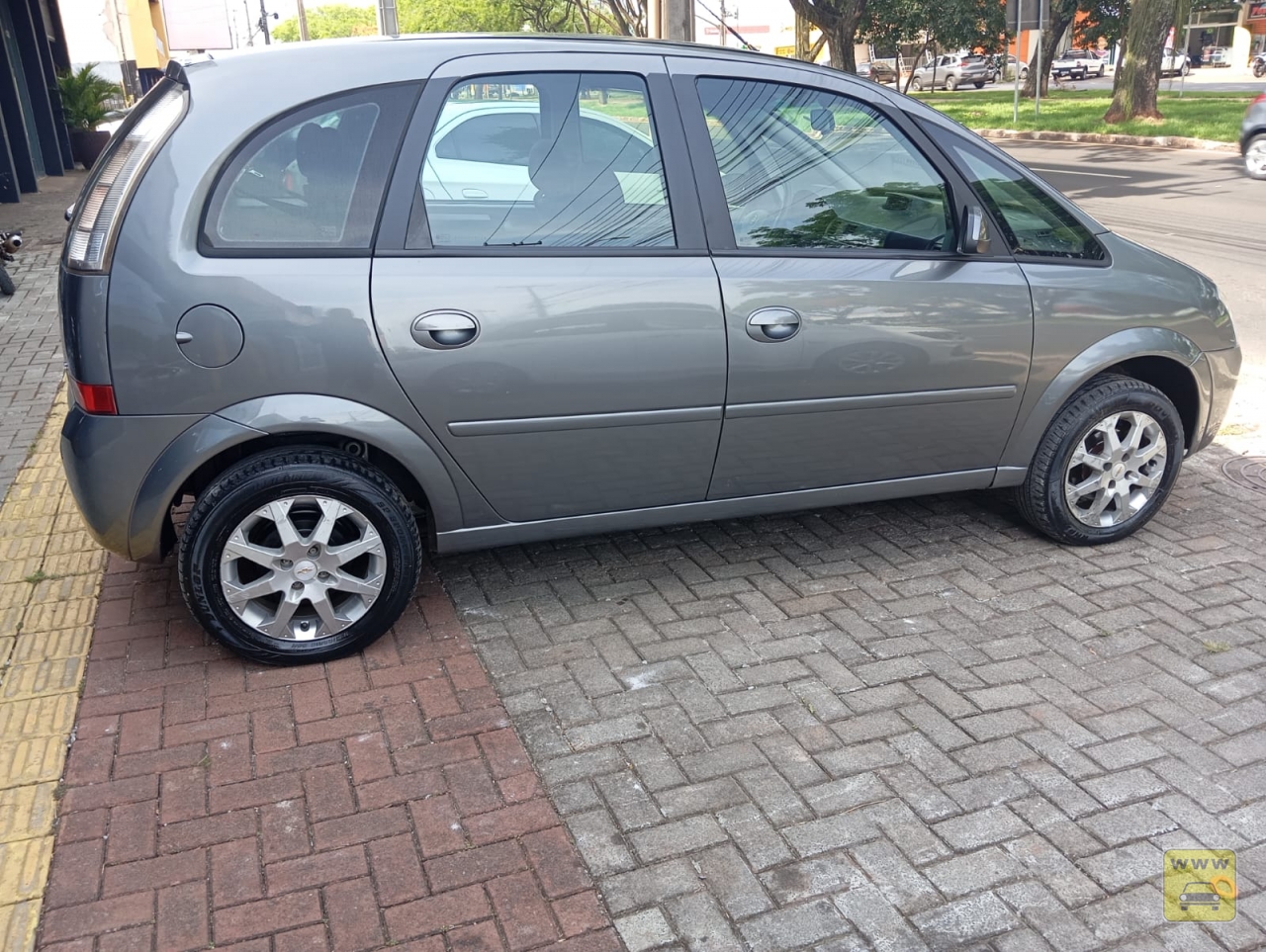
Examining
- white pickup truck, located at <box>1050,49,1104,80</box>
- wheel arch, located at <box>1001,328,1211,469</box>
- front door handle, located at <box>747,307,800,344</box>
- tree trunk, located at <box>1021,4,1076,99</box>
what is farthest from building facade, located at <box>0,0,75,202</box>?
white pickup truck, located at <box>1050,49,1104,80</box>

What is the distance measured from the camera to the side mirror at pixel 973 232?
3.77 m

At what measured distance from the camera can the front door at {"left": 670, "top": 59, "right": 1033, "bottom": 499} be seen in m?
3.67

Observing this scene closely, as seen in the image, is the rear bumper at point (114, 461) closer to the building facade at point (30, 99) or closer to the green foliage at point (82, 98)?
the building facade at point (30, 99)

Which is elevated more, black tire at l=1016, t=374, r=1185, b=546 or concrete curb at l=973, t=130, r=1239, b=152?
black tire at l=1016, t=374, r=1185, b=546

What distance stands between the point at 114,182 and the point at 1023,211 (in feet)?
10.2

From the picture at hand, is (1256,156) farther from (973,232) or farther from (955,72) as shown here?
(955,72)

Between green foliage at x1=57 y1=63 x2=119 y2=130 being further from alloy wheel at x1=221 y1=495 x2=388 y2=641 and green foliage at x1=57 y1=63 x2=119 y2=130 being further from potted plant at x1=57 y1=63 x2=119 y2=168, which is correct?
alloy wheel at x1=221 y1=495 x2=388 y2=641

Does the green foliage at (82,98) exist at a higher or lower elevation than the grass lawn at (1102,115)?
higher

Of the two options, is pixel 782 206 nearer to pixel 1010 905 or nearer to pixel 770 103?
pixel 770 103

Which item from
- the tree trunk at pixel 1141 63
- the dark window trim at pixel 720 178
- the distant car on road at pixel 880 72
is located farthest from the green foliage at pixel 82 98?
the distant car on road at pixel 880 72

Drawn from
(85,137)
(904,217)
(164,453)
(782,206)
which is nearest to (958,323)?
(904,217)

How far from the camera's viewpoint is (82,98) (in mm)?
19703

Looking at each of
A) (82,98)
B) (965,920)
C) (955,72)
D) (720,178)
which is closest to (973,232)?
A: (720,178)

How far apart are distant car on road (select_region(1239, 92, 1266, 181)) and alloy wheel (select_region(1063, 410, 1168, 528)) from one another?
13.4 metres
